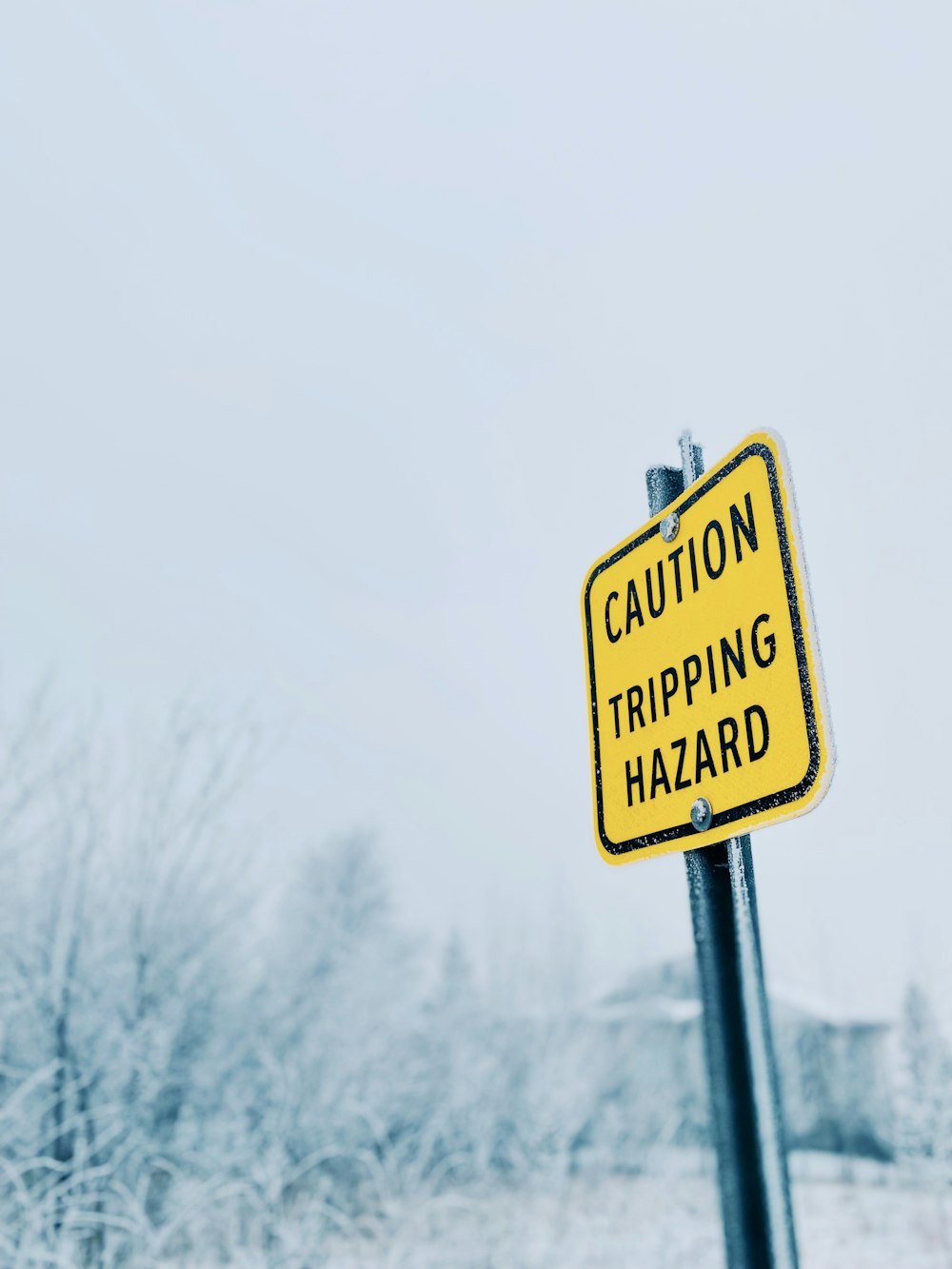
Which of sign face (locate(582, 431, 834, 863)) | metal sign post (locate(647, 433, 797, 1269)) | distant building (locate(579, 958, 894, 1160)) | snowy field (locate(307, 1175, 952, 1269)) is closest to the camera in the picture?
metal sign post (locate(647, 433, 797, 1269))

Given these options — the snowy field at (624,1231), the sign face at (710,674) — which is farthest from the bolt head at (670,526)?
the snowy field at (624,1231)

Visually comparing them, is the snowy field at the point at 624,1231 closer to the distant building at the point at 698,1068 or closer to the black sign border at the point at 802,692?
the distant building at the point at 698,1068

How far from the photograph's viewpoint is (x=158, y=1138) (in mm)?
6441

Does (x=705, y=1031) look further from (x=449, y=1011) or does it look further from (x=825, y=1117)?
(x=825, y=1117)

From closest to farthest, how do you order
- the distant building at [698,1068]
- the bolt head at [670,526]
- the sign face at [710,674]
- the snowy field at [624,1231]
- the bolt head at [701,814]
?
the sign face at [710,674], the bolt head at [701,814], the bolt head at [670,526], the snowy field at [624,1231], the distant building at [698,1068]

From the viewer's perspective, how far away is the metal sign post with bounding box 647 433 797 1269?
3.59 feet

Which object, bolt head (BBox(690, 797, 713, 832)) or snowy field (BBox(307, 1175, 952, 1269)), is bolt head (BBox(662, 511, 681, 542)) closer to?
bolt head (BBox(690, 797, 713, 832))

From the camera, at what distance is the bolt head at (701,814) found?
4.42ft

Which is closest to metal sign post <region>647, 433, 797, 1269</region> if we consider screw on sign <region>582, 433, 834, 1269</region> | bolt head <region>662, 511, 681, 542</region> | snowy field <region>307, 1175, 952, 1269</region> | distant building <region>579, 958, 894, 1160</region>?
screw on sign <region>582, 433, 834, 1269</region>

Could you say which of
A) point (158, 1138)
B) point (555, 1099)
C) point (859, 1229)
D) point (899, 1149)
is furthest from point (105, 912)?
point (899, 1149)

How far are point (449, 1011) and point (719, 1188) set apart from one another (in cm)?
1342

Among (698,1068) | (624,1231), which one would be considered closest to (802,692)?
(624,1231)

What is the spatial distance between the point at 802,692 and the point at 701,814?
27 centimetres

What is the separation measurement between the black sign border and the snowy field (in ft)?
15.9
